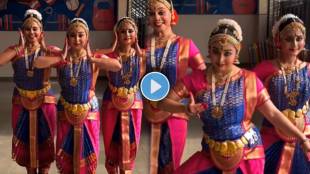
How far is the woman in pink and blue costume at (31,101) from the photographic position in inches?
128

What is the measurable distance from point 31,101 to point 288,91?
156cm

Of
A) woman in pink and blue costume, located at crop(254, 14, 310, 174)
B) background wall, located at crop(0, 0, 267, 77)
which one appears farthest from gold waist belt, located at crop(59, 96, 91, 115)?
background wall, located at crop(0, 0, 267, 77)

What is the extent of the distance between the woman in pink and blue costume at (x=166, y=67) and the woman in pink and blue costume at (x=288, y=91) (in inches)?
16.3

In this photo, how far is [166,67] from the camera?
2.86 m

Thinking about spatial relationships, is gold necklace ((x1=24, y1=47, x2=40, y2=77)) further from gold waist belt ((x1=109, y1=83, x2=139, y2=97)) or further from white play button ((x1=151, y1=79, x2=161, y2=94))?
white play button ((x1=151, y1=79, x2=161, y2=94))

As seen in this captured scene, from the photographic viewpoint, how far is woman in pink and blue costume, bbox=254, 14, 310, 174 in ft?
8.80

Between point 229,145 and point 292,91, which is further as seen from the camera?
point 292,91

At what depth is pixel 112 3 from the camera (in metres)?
8.06

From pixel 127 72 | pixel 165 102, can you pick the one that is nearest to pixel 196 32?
pixel 127 72

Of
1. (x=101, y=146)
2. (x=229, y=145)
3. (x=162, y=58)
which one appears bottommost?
(x=101, y=146)

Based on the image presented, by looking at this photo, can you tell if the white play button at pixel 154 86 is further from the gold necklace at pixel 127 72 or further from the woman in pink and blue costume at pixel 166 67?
the gold necklace at pixel 127 72
